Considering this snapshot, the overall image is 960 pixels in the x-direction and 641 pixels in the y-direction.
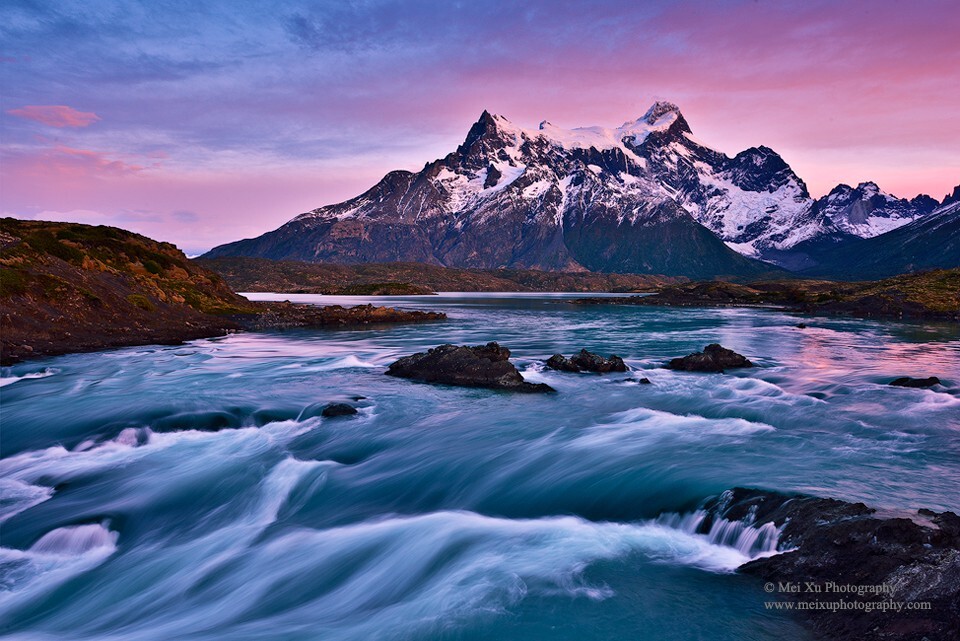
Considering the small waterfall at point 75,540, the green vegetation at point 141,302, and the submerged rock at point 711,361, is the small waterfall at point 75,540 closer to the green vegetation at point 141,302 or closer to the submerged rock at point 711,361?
the submerged rock at point 711,361

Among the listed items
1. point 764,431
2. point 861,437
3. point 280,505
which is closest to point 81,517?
point 280,505

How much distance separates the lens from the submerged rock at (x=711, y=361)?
3938cm

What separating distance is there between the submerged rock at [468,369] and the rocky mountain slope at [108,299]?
2683 centimetres

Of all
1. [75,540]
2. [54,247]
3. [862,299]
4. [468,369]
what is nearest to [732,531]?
[75,540]

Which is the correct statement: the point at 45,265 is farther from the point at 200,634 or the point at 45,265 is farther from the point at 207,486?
the point at 200,634

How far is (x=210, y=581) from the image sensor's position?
44.3 feet

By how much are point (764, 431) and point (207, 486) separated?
20312 millimetres

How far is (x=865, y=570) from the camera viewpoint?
32.7 feet

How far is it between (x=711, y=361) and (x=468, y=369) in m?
16.8

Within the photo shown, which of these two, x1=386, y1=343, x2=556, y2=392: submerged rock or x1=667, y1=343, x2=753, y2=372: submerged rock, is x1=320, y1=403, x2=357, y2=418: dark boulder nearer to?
x1=386, y1=343, x2=556, y2=392: submerged rock

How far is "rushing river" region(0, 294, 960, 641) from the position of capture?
1145cm

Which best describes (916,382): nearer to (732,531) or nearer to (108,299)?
(732,531)

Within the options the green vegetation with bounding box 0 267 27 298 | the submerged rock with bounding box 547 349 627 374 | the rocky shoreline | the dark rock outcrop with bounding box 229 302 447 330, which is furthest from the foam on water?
the rocky shoreline

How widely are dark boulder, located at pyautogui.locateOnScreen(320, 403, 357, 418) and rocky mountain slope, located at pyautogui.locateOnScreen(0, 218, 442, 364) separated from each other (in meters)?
26.3
